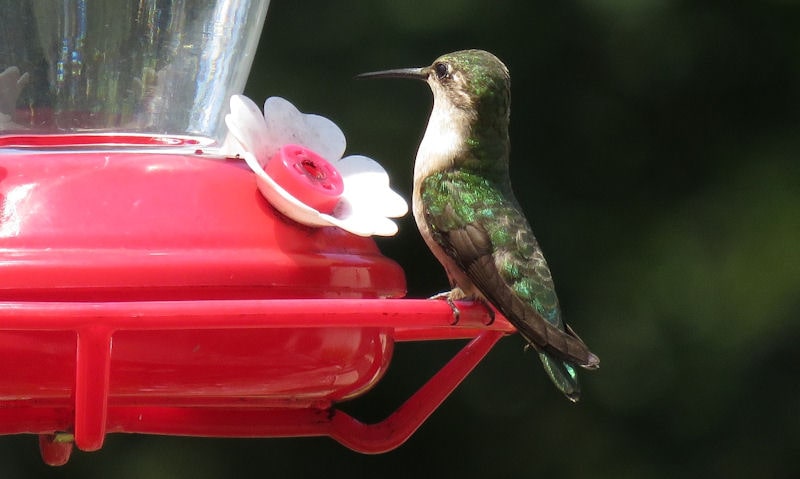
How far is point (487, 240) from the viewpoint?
12.4ft

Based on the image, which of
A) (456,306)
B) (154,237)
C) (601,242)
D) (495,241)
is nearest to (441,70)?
(495,241)

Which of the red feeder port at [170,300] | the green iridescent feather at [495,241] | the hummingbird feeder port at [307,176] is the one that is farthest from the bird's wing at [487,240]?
the red feeder port at [170,300]

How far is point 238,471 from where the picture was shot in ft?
19.4

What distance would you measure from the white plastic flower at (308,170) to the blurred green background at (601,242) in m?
2.77

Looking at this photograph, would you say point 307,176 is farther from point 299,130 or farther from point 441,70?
point 441,70

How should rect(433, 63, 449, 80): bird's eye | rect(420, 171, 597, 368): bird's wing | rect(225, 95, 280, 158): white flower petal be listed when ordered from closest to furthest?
rect(225, 95, 280, 158): white flower petal
rect(420, 171, 597, 368): bird's wing
rect(433, 63, 449, 80): bird's eye

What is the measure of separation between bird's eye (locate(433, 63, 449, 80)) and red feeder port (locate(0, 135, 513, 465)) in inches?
72.3

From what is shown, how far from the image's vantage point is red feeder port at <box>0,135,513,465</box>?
204 cm

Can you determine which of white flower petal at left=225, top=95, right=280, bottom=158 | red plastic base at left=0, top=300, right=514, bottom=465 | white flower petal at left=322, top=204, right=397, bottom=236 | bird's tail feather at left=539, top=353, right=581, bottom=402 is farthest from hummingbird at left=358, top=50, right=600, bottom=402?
white flower petal at left=225, top=95, right=280, bottom=158

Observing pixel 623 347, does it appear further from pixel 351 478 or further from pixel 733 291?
pixel 351 478

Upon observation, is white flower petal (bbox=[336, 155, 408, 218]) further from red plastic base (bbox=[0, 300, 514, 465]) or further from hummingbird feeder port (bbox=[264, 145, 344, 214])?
red plastic base (bbox=[0, 300, 514, 465])

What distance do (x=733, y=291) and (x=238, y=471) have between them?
2262 mm

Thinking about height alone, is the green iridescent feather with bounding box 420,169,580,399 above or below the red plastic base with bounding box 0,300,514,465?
below

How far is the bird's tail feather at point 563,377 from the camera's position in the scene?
348 cm
